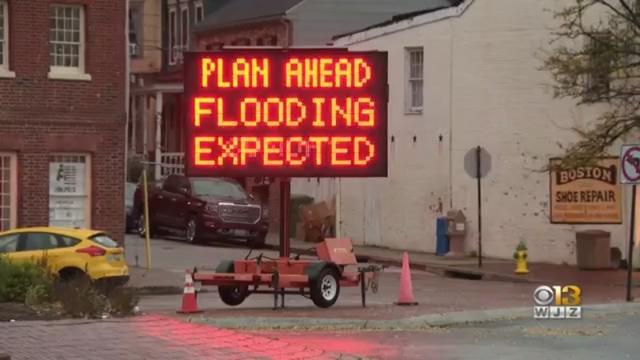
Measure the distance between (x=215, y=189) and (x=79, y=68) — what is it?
12197 mm

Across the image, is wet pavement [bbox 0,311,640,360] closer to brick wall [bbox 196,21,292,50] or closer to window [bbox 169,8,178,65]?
brick wall [bbox 196,21,292,50]

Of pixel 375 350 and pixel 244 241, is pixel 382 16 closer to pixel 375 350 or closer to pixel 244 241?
pixel 244 241

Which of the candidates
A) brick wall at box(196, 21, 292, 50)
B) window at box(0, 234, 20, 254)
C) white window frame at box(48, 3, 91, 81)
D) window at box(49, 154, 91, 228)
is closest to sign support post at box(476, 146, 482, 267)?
window at box(49, 154, 91, 228)

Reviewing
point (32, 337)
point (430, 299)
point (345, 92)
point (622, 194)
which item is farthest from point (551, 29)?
point (32, 337)

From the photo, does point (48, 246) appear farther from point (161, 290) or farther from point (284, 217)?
point (284, 217)

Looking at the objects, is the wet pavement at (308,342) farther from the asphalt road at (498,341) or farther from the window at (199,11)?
the window at (199,11)

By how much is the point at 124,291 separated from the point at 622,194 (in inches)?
733

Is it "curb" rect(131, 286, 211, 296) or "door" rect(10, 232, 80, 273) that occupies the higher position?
"door" rect(10, 232, 80, 273)

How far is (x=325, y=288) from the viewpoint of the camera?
2008 cm

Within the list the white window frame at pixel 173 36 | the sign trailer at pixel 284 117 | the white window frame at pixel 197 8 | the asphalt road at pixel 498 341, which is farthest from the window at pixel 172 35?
the asphalt road at pixel 498 341

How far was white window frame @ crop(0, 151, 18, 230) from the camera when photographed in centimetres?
2675

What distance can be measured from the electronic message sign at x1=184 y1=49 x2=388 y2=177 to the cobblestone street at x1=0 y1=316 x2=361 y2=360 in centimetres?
572

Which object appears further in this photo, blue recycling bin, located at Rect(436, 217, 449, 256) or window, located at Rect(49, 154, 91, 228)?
blue recycling bin, located at Rect(436, 217, 449, 256)

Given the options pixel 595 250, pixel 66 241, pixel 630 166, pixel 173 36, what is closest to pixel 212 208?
pixel 595 250
